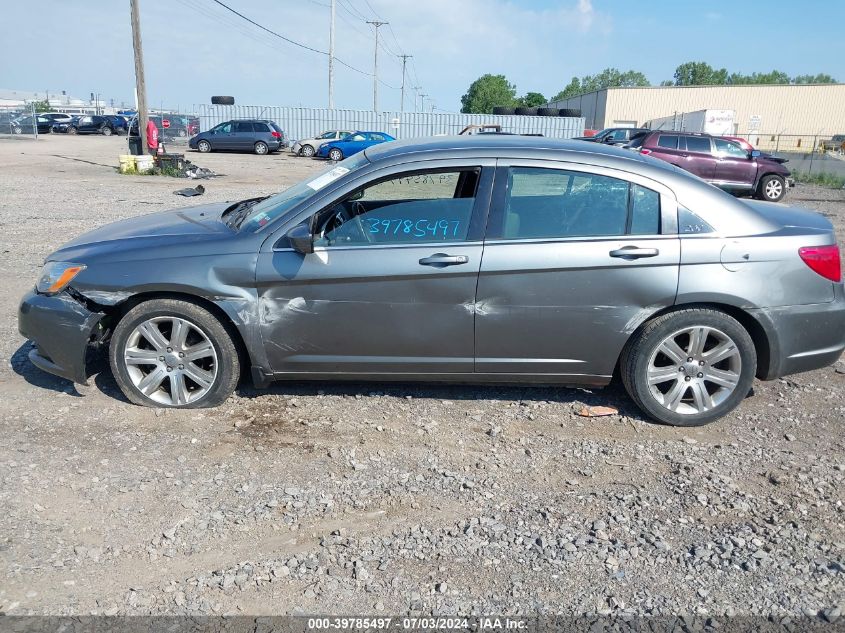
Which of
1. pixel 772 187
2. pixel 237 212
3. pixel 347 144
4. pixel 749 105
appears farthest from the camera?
pixel 749 105

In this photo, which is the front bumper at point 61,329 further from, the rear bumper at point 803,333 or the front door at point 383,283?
the rear bumper at point 803,333

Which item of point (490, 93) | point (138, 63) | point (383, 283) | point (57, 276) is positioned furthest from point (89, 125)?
point (490, 93)

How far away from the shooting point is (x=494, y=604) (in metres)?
2.76

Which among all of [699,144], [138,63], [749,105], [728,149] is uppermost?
[749,105]

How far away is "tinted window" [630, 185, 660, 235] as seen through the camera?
4.18 meters

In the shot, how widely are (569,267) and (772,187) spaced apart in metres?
17.5

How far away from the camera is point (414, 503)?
347 cm

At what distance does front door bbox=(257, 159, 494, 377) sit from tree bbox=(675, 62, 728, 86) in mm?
146564

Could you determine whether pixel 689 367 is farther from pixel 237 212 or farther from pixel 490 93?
pixel 490 93

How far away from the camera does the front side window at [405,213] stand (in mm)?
4180

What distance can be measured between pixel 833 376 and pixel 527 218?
294 cm

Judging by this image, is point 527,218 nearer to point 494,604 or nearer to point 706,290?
point 706,290

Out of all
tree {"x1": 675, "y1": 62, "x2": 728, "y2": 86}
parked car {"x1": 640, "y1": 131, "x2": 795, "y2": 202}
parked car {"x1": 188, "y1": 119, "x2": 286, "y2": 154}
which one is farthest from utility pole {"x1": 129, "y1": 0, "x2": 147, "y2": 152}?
tree {"x1": 675, "y1": 62, "x2": 728, "y2": 86}

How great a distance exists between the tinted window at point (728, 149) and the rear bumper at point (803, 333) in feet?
52.9
